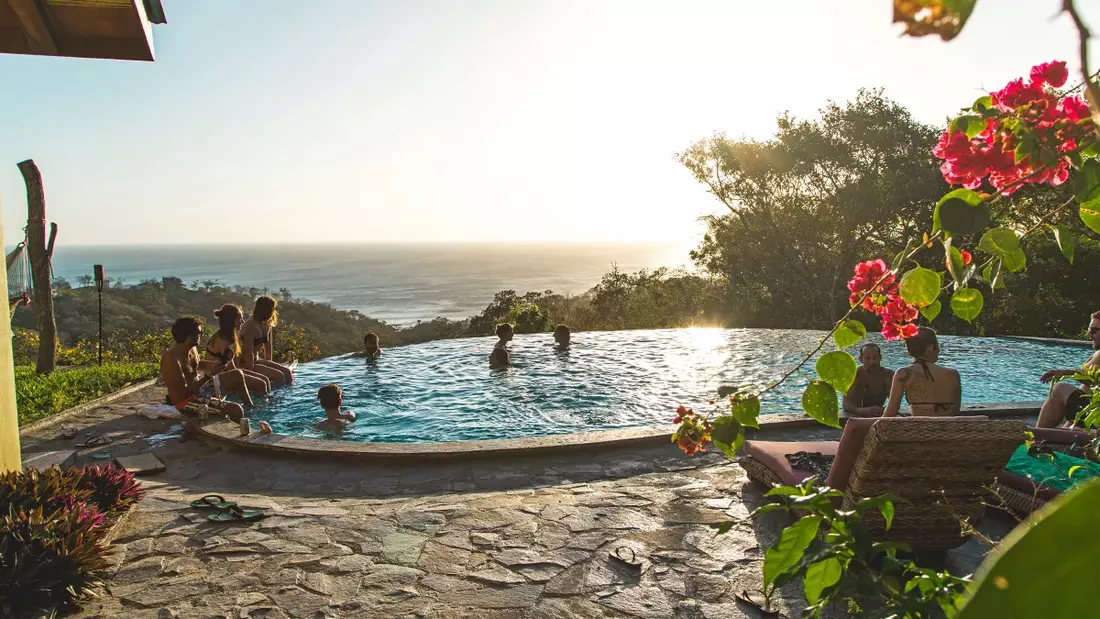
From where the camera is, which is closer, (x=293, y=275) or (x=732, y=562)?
(x=732, y=562)

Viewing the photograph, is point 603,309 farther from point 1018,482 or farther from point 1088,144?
point 1088,144

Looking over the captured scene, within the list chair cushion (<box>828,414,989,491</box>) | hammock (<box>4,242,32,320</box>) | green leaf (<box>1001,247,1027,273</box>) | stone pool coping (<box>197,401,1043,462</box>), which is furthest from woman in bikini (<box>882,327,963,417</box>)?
hammock (<box>4,242,32,320</box>)

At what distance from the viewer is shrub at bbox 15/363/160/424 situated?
28.9 feet

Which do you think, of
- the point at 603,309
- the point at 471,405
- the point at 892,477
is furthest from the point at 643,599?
the point at 603,309

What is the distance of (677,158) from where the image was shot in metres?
22.8

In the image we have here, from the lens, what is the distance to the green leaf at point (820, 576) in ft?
4.83

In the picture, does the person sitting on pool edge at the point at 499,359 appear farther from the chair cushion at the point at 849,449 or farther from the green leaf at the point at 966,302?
the green leaf at the point at 966,302

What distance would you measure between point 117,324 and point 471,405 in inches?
1029

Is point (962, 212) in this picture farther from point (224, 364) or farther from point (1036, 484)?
point (224, 364)

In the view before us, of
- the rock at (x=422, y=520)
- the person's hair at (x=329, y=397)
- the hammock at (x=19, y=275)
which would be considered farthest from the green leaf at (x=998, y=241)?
the hammock at (x=19, y=275)

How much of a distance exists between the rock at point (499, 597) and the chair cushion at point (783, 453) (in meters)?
2.13

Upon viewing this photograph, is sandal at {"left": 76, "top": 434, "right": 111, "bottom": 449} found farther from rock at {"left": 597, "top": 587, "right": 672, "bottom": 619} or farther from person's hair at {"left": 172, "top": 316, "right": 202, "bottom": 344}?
rock at {"left": 597, "top": 587, "right": 672, "bottom": 619}

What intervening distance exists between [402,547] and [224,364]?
6.65m

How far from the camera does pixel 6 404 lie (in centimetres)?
478
